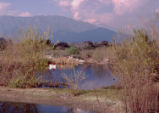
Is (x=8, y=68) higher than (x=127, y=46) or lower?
lower

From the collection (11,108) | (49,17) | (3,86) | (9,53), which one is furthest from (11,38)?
(49,17)

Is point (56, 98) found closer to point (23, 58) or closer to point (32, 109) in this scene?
point (32, 109)

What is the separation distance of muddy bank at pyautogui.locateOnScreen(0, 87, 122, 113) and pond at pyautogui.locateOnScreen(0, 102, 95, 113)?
38 centimetres

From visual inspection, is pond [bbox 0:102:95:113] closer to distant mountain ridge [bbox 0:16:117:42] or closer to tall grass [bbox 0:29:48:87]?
tall grass [bbox 0:29:48:87]

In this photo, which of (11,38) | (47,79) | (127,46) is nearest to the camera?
(127,46)

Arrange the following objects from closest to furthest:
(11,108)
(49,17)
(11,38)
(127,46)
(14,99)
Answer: (11,108)
(14,99)
(127,46)
(11,38)
(49,17)

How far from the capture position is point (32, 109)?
9562 millimetres

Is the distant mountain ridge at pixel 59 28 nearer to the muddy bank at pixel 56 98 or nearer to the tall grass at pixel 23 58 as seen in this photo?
the tall grass at pixel 23 58

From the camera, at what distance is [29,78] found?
41.1 feet

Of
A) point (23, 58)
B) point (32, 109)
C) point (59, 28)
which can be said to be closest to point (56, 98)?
point (32, 109)

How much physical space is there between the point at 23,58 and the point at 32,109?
380 cm

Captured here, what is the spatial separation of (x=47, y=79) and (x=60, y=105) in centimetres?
479

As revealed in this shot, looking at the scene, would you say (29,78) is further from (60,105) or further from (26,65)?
(60,105)

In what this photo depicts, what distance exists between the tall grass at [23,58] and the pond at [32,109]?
2.50 metres
